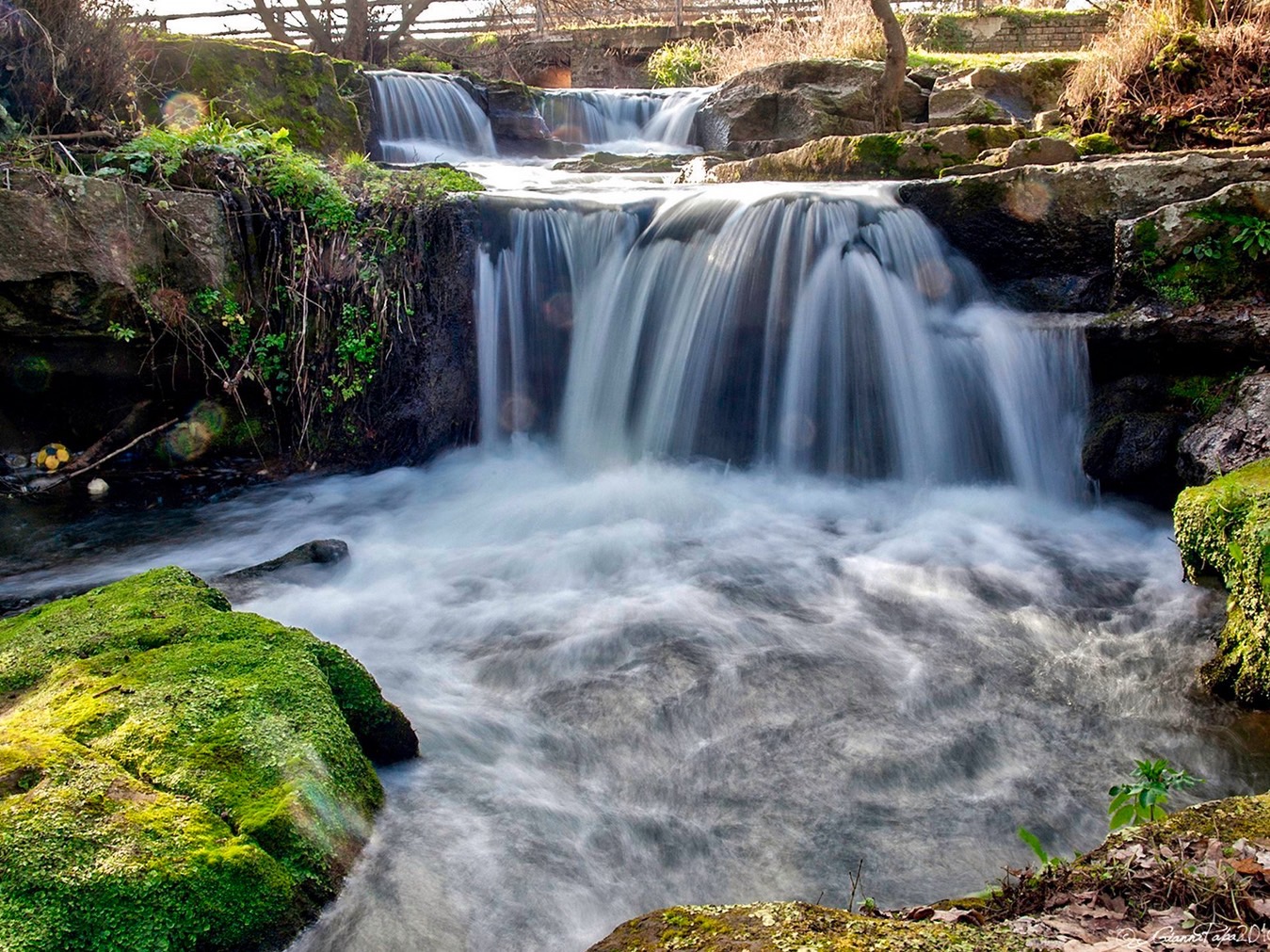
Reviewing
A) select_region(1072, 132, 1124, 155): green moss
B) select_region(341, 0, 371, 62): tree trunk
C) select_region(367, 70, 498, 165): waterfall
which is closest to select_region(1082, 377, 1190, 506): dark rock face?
select_region(1072, 132, 1124, 155): green moss

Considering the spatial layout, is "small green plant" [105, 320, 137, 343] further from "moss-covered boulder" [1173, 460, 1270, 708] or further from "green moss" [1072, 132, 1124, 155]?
"green moss" [1072, 132, 1124, 155]

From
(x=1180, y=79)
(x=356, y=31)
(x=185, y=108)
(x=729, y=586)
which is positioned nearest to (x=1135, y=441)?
(x=729, y=586)

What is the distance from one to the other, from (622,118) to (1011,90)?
6243 millimetres

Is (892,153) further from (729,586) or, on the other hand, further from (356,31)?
(356,31)

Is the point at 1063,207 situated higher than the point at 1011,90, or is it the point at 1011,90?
the point at 1011,90

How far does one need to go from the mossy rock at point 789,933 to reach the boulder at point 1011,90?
40.6 ft

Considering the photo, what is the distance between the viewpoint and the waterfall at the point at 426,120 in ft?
42.1

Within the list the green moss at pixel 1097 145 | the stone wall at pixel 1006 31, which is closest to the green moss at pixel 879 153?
the green moss at pixel 1097 145

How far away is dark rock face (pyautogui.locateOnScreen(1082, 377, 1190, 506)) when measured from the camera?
5605 millimetres

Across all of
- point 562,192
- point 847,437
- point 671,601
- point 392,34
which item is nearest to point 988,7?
point 392,34

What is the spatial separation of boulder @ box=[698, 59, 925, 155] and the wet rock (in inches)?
374

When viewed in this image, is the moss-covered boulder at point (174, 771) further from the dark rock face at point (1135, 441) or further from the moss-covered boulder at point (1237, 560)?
the dark rock face at point (1135, 441)

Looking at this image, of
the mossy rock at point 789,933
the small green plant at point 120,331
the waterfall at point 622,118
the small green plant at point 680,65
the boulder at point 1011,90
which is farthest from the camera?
the small green plant at point 680,65

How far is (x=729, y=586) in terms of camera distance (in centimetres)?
502
